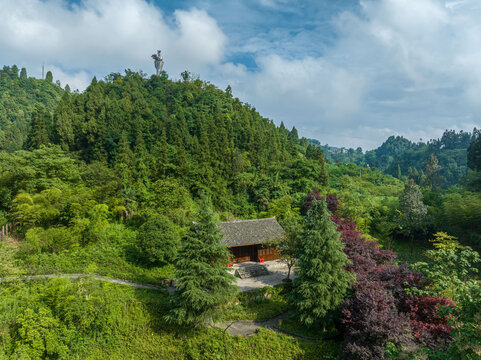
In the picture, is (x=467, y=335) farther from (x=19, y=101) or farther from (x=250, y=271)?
(x=19, y=101)

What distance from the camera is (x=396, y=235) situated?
29.9 meters

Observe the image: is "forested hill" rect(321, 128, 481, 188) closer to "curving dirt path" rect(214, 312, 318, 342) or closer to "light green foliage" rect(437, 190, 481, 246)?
"light green foliage" rect(437, 190, 481, 246)

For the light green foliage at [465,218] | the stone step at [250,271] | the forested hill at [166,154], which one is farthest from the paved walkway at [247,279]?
the light green foliage at [465,218]

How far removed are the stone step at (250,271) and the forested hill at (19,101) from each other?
50.3 m

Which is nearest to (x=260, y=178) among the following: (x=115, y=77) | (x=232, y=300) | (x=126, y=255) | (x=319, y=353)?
(x=126, y=255)

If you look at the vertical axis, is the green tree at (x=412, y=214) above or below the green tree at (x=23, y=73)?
below

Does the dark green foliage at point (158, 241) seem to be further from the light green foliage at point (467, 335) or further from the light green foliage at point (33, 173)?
the light green foliage at point (467, 335)

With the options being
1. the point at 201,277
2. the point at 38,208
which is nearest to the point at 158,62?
the point at 38,208

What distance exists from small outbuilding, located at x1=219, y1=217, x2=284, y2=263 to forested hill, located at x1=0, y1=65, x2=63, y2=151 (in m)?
48.0

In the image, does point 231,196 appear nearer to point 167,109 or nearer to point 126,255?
point 126,255

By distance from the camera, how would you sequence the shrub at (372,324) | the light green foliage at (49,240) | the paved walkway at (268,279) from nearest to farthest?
the shrub at (372,324) < the paved walkway at (268,279) < the light green foliage at (49,240)

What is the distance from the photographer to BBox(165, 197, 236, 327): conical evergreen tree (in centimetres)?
1246

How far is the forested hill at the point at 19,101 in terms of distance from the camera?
53188mm

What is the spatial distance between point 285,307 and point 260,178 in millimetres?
21616
